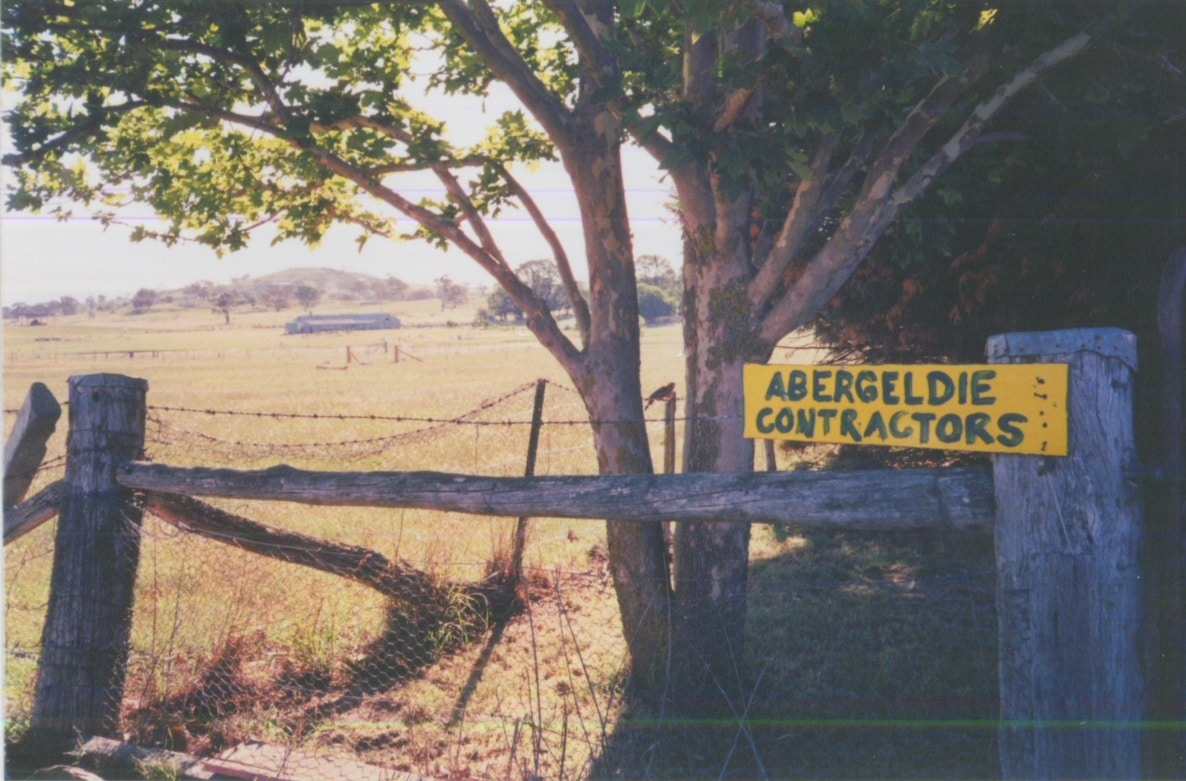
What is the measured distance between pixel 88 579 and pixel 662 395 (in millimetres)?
3378

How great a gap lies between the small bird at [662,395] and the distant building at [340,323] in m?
76.2

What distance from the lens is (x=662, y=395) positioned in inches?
238

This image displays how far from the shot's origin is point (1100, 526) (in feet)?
7.83

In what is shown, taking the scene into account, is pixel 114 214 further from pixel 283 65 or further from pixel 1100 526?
pixel 1100 526

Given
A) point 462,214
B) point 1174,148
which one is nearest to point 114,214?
point 462,214

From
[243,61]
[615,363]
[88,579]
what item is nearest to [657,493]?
[615,363]

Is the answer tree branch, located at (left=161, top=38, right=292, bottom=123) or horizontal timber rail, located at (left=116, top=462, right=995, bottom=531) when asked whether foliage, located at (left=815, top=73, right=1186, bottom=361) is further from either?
tree branch, located at (left=161, top=38, right=292, bottom=123)

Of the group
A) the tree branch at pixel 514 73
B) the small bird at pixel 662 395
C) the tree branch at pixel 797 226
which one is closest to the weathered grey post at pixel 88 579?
the tree branch at pixel 514 73

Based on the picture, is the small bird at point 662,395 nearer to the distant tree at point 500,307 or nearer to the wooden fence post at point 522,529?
the wooden fence post at point 522,529

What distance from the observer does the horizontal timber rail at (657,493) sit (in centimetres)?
262

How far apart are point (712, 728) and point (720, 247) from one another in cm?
236

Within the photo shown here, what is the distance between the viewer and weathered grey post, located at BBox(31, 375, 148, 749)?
4.12 metres

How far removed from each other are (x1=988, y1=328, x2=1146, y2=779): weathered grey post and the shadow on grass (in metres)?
0.88

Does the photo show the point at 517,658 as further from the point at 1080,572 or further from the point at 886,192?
the point at 1080,572
